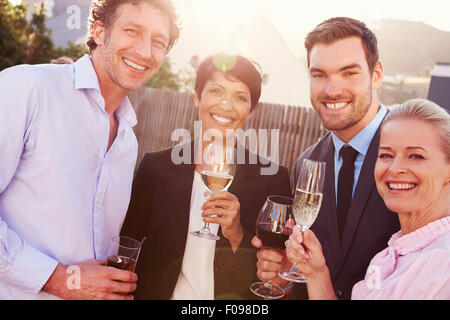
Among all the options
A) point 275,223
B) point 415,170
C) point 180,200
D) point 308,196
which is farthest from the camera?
point 180,200

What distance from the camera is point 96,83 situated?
179cm

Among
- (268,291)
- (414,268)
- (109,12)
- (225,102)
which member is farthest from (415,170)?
(109,12)

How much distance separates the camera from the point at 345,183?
191 centimetres

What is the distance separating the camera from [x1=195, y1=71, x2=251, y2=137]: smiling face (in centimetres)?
214

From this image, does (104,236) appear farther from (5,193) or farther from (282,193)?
(282,193)

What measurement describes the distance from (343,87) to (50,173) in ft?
4.76

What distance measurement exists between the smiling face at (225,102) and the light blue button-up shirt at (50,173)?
606 mm

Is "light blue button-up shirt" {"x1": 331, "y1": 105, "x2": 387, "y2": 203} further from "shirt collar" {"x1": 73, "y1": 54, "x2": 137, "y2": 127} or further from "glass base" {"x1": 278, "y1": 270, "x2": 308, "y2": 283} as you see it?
"shirt collar" {"x1": 73, "y1": 54, "x2": 137, "y2": 127}

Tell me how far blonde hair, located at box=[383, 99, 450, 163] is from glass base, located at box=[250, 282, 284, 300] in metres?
0.85

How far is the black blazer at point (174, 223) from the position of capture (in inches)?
76.5

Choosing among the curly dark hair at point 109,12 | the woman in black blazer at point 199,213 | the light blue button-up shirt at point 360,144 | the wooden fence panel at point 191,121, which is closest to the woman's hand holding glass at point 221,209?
the woman in black blazer at point 199,213

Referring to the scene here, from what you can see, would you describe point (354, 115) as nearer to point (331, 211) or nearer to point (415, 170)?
point (331, 211)
